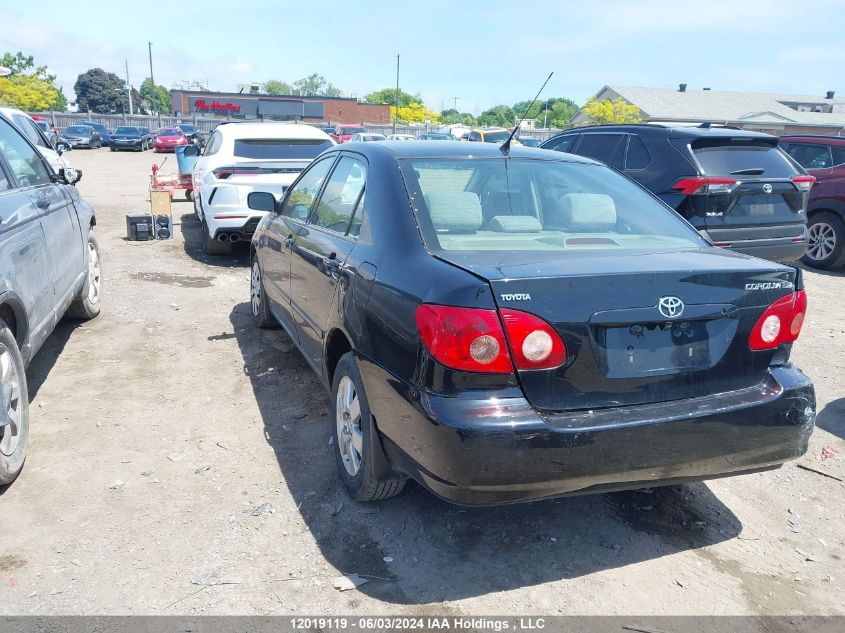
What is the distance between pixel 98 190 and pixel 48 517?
53.3 feet

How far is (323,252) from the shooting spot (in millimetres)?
3773

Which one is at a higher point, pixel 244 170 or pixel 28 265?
pixel 244 170

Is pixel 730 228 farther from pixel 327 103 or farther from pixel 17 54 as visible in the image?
pixel 17 54

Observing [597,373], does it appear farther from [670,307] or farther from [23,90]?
[23,90]

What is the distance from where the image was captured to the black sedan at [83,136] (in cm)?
3962

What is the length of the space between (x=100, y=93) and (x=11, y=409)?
127128 mm

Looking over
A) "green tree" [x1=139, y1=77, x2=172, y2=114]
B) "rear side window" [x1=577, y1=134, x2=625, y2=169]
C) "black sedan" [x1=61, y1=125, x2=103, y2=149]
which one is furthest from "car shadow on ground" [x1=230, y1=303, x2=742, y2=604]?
"green tree" [x1=139, y1=77, x2=172, y2=114]

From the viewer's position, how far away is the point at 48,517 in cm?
321

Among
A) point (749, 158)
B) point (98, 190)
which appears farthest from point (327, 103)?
point (749, 158)

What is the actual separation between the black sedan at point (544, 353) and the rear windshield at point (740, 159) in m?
4.04

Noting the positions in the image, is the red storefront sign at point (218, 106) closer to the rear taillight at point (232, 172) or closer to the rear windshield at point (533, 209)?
the rear taillight at point (232, 172)

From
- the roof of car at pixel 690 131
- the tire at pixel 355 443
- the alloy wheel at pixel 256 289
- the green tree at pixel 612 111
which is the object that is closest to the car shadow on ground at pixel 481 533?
the tire at pixel 355 443

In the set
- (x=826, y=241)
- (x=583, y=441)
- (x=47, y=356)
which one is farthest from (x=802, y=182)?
(x=47, y=356)

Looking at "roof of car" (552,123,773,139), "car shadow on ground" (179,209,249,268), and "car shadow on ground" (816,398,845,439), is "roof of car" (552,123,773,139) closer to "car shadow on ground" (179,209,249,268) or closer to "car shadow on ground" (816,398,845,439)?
"car shadow on ground" (816,398,845,439)
